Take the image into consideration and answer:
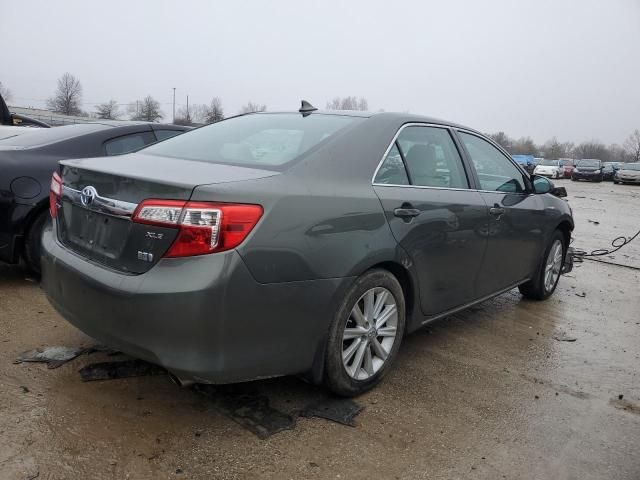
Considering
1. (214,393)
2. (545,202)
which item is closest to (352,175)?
(214,393)

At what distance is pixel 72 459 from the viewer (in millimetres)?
2150

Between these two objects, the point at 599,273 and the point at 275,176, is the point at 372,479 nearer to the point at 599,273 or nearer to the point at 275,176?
the point at 275,176

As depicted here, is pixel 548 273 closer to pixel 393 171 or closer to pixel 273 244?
pixel 393 171

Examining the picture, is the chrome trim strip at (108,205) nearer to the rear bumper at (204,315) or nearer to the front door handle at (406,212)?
the rear bumper at (204,315)

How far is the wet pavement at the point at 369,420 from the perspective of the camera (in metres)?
2.22

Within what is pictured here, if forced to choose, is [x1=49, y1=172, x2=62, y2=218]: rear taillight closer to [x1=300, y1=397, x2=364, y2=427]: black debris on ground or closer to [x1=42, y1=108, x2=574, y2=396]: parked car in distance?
[x1=42, y1=108, x2=574, y2=396]: parked car in distance

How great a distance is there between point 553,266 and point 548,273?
152 mm

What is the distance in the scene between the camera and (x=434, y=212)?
10.2ft

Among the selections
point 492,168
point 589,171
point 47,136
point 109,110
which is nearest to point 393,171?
point 492,168

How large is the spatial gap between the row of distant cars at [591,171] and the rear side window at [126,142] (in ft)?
98.1

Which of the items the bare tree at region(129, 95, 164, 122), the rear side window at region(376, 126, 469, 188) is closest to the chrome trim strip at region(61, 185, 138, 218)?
the rear side window at region(376, 126, 469, 188)

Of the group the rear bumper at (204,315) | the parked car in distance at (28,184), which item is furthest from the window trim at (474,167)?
the parked car in distance at (28,184)

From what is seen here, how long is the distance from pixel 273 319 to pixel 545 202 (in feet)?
10.9

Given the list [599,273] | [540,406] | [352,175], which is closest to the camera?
[352,175]
